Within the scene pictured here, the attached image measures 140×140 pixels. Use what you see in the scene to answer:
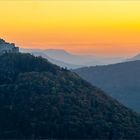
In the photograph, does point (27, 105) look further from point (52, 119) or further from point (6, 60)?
point (6, 60)

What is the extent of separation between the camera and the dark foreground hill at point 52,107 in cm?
12081

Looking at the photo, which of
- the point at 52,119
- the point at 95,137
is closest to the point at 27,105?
the point at 52,119

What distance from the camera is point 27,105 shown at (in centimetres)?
12744

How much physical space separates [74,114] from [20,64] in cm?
2083

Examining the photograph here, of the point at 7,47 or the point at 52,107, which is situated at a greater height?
the point at 7,47

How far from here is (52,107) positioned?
127250mm

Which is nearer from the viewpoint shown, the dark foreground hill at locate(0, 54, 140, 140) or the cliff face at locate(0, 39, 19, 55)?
the dark foreground hill at locate(0, 54, 140, 140)

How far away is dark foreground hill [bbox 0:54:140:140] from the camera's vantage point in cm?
12081

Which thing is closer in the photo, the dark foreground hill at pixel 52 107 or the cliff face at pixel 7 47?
the dark foreground hill at pixel 52 107

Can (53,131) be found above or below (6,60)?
below

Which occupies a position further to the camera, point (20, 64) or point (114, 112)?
point (20, 64)

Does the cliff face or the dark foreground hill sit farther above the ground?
the cliff face

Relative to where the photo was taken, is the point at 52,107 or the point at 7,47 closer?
the point at 52,107

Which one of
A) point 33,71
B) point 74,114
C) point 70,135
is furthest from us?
point 33,71
